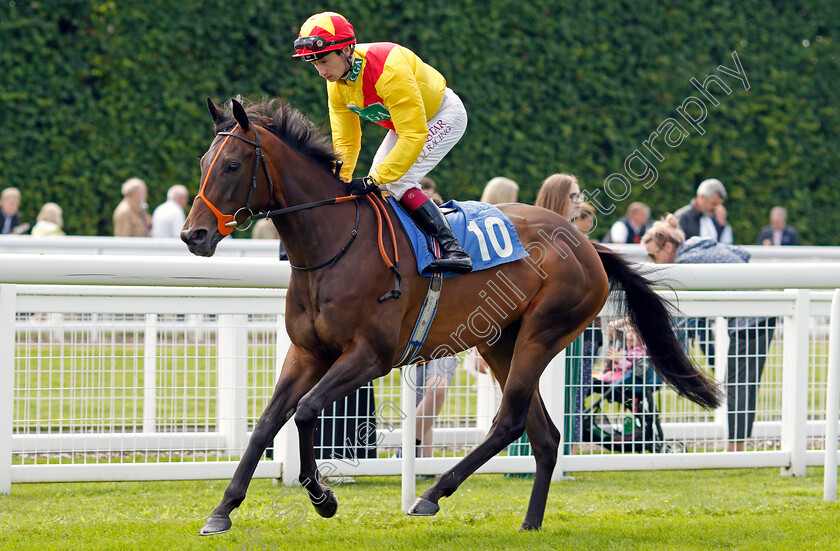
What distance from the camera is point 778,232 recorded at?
11906mm

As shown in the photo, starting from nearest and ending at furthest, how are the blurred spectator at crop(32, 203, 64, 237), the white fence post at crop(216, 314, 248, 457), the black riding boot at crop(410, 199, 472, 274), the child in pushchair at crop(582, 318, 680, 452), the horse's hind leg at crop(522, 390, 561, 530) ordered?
the black riding boot at crop(410, 199, 472, 274) < the horse's hind leg at crop(522, 390, 561, 530) < the white fence post at crop(216, 314, 248, 457) < the child in pushchair at crop(582, 318, 680, 452) < the blurred spectator at crop(32, 203, 64, 237)

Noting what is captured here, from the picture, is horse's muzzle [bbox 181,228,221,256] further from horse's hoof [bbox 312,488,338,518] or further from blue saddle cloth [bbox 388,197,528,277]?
horse's hoof [bbox 312,488,338,518]

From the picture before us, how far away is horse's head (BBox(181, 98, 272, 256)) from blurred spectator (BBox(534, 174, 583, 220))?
6.30ft

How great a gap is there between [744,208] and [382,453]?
8.90 metres

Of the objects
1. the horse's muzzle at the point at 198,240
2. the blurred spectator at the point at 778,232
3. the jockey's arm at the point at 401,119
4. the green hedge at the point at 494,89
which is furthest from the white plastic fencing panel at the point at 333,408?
the blurred spectator at the point at 778,232

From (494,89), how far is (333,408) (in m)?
7.65

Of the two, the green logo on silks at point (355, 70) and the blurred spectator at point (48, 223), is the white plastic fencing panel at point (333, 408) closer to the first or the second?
the green logo on silks at point (355, 70)

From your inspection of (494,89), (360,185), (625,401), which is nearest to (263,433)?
(360,185)

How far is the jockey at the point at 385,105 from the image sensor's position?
3633 mm

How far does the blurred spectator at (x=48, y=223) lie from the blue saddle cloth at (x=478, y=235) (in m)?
5.62

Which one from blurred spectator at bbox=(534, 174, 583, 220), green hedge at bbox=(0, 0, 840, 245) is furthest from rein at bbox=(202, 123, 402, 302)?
green hedge at bbox=(0, 0, 840, 245)

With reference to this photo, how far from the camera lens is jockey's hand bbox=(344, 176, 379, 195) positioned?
3753 mm

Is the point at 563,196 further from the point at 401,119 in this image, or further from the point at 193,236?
the point at 193,236

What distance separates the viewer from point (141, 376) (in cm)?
438
